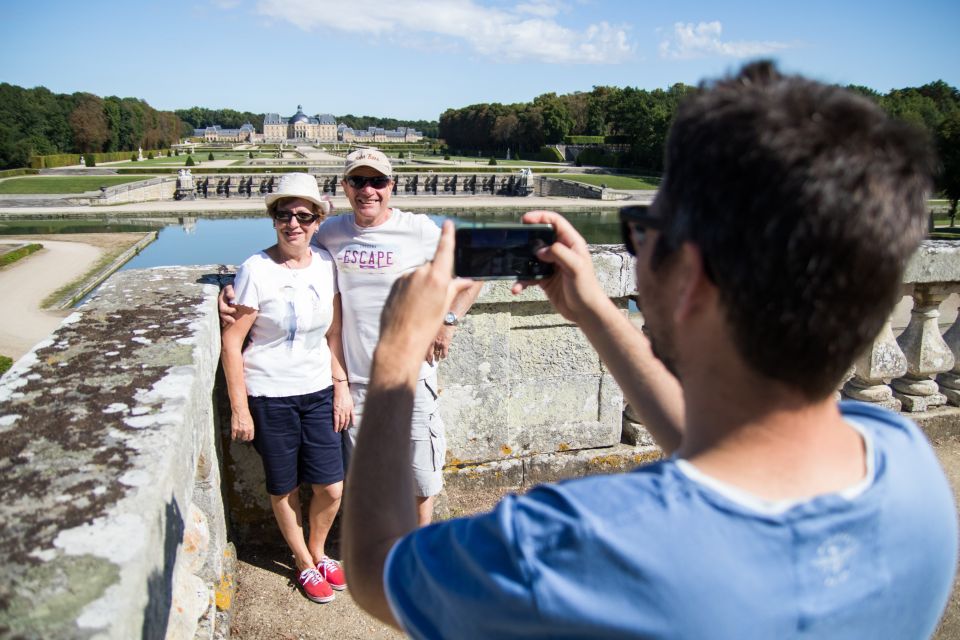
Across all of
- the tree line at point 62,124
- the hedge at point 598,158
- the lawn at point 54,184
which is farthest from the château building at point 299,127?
the lawn at point 54,184

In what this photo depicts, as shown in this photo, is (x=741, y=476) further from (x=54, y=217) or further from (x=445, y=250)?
(x=54, y=217)

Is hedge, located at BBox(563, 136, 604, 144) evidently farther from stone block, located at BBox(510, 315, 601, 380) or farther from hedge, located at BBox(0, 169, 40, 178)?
stone block, located at BBox(510, 315, 601, 380)

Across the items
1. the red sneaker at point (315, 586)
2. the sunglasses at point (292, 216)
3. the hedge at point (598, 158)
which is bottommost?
the red sneaker at point (315, 586)

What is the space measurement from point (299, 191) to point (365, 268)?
40 centimetres

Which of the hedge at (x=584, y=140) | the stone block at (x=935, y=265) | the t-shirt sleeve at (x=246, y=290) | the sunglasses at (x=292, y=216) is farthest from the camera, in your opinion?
the hedge at (x=584, y=140)

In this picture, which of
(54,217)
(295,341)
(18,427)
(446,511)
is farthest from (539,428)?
(54,217)

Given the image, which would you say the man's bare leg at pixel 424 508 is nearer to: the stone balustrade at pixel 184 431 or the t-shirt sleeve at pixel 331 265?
the stone balustrade at pixel 184 431

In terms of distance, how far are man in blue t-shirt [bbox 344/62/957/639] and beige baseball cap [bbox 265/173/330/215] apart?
2070 mm

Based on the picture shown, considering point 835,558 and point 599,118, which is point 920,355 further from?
point 599,118

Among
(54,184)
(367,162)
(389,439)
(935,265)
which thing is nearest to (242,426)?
(367,162)

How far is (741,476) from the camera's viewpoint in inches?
33.0

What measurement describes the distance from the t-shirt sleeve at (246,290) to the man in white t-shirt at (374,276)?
356 millimetres

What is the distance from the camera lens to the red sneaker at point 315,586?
2773 mm

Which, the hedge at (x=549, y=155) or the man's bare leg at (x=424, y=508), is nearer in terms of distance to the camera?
the man's bare leg at (x=424, y=508)
